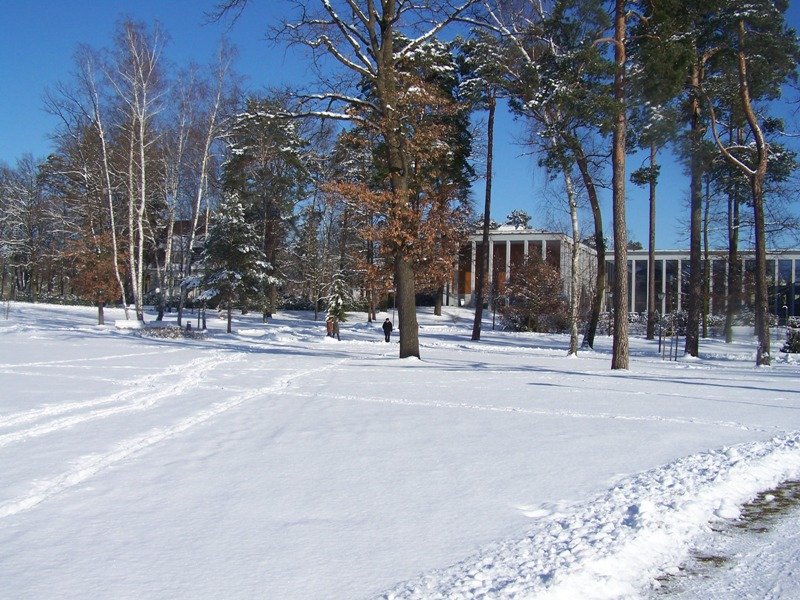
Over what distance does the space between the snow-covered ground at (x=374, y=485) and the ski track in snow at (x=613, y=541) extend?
0.7 inches

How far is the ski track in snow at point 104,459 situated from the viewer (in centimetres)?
559

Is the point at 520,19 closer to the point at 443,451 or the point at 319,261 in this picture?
the point at 443,451

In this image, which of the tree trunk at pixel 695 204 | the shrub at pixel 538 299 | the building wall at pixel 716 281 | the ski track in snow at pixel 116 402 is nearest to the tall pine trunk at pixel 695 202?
the tree trunk at pixel 695 204

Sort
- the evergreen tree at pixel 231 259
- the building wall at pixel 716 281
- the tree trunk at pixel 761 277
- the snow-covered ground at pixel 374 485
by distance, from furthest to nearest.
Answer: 1. the building wall at pixel 716 281
2. the evergreen tree at pixel 231 259
3. the tree trunk at pixel 761 277
4. the snow-covered ground at pixel 374 485

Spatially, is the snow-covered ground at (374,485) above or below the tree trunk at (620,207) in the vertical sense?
below

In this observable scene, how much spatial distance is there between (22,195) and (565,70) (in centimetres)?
5292

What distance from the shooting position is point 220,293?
3834cm

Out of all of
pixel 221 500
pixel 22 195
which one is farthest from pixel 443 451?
pixel 22 195

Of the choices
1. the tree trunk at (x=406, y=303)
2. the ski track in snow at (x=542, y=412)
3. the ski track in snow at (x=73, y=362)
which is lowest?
the ski track in snow at (x=73, y=362)

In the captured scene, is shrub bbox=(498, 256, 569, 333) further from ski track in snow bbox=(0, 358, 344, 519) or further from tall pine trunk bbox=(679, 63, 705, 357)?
ski track in snow bbox=(0, 358, 344, 519)

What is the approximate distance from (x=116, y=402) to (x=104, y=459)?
162 inches

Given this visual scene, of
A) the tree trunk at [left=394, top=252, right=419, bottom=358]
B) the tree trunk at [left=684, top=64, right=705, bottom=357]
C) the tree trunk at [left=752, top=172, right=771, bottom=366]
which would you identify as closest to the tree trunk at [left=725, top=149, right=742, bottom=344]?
the tree trunk at [left=684, top=64, right=705, bottom=357]

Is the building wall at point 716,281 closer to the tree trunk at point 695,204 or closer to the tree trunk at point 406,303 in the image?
the tree trunk at point 695,204

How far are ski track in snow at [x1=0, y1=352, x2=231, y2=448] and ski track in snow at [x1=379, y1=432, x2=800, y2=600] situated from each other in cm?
581
